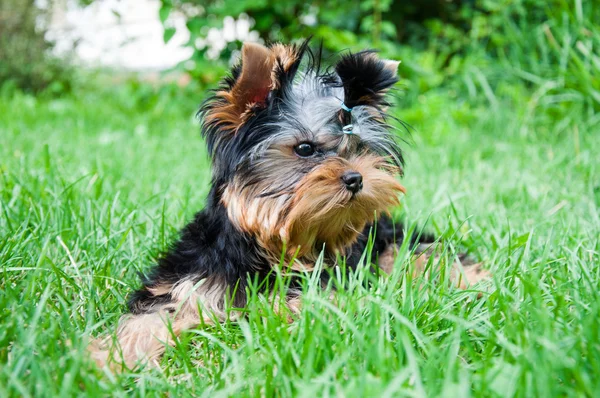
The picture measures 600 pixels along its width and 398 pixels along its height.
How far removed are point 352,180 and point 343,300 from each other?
1.67 ft

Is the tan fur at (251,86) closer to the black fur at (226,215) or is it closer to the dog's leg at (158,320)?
the black fur at (226,215)

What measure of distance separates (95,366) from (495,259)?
1.89m

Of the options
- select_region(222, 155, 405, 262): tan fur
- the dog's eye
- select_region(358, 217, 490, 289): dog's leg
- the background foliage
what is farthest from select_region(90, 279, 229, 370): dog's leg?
the background foliage

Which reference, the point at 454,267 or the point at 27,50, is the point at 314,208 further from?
the point at 27,50

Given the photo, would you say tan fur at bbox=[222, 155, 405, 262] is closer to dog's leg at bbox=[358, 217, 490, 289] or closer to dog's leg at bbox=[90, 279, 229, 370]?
dog's leg at bbox=[90, 279, 229, 370]

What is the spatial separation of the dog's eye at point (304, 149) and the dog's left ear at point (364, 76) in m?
0.33

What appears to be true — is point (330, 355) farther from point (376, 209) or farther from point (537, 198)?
point (537, 198)

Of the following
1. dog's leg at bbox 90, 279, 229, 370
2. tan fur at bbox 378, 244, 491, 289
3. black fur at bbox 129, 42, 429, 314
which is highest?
black fur at bbox 129, 42, 429, 314

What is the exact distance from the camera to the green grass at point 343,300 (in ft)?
5.60

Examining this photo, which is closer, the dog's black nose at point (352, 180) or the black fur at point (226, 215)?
the dog's black nose at point (352, 180)

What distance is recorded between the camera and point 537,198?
4.01 m

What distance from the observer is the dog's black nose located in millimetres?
2354

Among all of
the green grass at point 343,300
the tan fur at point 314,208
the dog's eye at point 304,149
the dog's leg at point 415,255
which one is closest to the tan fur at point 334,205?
the tan fur at point 314,208

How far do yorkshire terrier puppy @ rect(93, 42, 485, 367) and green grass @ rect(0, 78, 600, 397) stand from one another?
0.71 feet
